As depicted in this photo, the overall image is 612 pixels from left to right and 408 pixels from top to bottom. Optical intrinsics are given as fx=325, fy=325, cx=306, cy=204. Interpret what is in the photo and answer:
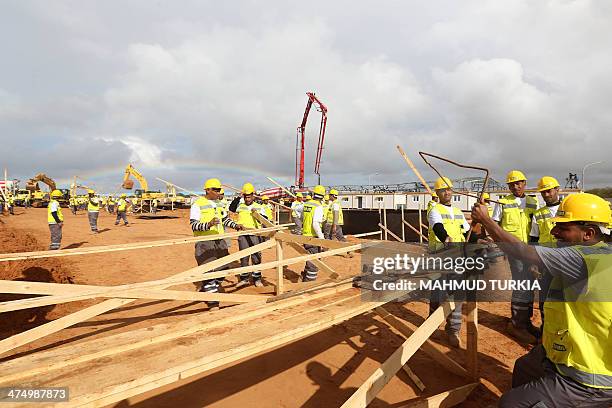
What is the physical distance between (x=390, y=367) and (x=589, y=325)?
132cm

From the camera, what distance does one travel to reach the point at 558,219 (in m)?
2.06

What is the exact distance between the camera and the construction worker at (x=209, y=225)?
527 centimetres

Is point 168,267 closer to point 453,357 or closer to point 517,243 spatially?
point 453,357

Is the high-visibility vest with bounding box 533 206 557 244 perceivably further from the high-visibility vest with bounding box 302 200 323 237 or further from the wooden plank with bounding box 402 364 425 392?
the high-visibility vest with bounding box 302 200 323 237

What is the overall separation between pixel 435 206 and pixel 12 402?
14.3ft

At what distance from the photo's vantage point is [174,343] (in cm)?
237

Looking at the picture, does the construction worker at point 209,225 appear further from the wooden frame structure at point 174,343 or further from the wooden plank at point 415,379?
the wooden plank at point 415,379

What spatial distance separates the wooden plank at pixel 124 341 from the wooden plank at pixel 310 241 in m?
1.10

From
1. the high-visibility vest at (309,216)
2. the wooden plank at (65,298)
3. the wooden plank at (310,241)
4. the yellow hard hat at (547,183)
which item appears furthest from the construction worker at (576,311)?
the high-visibility vest at (309,216)

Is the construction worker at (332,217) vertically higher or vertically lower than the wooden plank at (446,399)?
higher

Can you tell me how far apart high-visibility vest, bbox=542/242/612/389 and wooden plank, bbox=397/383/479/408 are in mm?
1205

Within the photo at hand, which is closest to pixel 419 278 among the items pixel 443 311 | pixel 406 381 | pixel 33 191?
pixel 443 311

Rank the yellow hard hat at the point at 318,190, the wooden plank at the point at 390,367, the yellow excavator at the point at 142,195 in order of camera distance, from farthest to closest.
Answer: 1. the yellow excavator at the point at 142,195
2. the yellow hard hat at the point at 318,190
3. the wooden plank at the point at 390,367

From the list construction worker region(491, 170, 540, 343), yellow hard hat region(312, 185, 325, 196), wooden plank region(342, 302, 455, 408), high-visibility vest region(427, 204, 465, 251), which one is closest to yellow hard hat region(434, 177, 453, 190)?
high-visibility vest region(427, 204, 465, 251)
